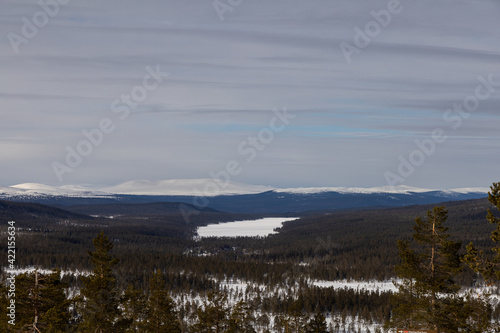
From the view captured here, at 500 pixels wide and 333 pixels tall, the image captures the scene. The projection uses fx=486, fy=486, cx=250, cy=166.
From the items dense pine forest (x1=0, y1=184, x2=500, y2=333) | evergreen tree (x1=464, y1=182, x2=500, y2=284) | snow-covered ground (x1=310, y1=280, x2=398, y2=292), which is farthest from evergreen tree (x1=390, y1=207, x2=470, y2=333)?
snow-covered ground (x1=310, y1=280, x2=398, y2=292)

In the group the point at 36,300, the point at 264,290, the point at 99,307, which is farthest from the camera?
the point at 264,290

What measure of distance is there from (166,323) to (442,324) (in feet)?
77.5

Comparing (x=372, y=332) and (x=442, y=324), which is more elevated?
(x=442, y=324)

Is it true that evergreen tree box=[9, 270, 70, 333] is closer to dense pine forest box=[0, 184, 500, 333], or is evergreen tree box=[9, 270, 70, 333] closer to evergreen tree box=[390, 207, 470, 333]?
dense pine forest box=[0, 184, 500, 333]

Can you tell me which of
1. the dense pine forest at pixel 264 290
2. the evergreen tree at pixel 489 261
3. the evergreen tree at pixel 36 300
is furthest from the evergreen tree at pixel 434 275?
the evergreen tree at pixel 36 300

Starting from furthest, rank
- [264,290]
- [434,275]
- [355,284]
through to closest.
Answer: [355,284] < [264,290] < [434,275]

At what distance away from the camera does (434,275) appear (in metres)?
29.1

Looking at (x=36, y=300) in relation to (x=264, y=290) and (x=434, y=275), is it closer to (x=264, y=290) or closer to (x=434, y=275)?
(x=434, y=275)

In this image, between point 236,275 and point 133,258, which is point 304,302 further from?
point 133,258

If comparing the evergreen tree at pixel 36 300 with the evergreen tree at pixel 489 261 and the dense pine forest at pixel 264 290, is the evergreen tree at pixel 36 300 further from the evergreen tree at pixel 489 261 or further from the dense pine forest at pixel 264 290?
the evergreen tree at pixel 489 261

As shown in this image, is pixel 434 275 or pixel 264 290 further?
pixel 264 290

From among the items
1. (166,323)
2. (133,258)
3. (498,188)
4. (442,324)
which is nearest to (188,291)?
(133,258)

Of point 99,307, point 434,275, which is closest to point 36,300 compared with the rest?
point 99,307

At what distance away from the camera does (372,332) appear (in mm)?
91312
